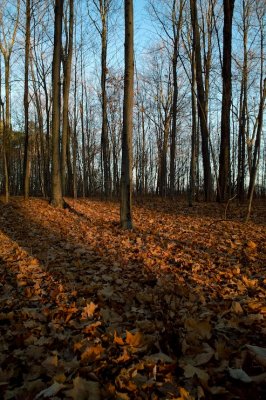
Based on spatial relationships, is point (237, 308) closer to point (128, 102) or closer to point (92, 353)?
point (92, 353)

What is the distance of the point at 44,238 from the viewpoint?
25.0 feet

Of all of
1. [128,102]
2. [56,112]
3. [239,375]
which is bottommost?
[239,375]

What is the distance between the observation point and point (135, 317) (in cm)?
331

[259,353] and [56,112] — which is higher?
[56,112]

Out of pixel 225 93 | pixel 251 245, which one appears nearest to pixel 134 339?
pixel 251 245

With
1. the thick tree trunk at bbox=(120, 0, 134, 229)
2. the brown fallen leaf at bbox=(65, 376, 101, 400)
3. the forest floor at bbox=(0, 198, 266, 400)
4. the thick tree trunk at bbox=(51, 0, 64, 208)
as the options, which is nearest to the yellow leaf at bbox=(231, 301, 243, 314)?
the forest floor at bbox=(0, 198, 266, 400)

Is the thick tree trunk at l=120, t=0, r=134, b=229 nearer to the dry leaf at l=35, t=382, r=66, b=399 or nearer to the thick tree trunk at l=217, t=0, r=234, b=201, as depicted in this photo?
the thick tree trunk at l=217, t=0, r=234, b=201

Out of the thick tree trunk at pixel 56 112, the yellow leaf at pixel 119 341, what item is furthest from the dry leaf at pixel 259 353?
the thick tree trunk at pixel 56 112

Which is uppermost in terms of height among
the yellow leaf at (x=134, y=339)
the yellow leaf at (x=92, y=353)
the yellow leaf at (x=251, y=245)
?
the yellow leaf at (x=251, y=245)

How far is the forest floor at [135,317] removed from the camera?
219 cm

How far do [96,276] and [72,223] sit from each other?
480 cm

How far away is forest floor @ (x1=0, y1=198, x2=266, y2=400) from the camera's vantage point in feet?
7.20

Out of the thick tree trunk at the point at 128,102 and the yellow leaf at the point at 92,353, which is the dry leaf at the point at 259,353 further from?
the thick tree trunk at the point at 128,102

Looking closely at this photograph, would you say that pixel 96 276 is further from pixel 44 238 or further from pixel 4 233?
pixel 4 233
